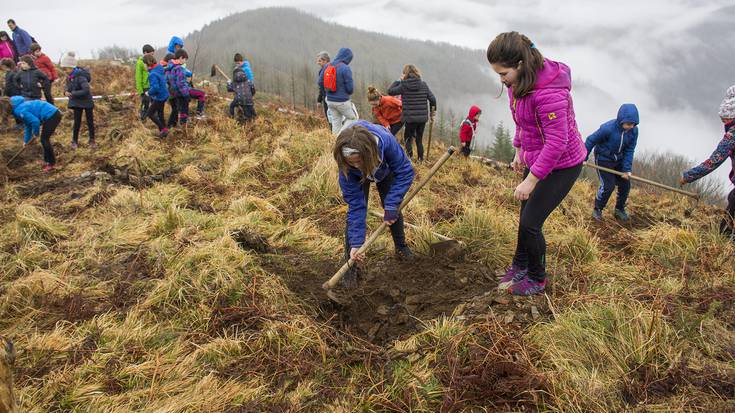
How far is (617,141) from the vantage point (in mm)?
5566

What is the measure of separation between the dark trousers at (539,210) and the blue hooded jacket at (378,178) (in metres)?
1.00

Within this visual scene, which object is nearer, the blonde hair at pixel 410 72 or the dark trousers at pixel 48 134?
the dark trousers at pixel 48 134

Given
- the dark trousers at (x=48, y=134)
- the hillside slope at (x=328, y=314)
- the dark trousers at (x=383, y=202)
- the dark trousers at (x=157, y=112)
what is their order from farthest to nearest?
the dark trousers at (x=157, y=112) → the dark trousers at (x=48, y=134) → the dark trousers at (x=383, y=202) → the hillside slope at (x=328, y=314)

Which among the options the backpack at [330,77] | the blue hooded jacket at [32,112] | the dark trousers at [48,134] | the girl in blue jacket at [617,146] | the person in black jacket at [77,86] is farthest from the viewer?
the person in black jacket at [77,86]

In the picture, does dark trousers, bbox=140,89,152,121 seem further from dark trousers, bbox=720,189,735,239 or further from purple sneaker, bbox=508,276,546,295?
dark trousers, bbox=720,189,735,239

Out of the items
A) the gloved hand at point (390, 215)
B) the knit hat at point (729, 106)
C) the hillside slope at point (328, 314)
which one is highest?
the knit hat at point (729, 106)

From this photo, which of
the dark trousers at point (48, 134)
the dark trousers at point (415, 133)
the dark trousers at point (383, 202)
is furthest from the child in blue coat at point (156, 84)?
the dark trousers at point (383, 202)

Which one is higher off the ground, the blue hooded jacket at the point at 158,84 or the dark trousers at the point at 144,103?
the blue hooded jacket at the point at 158,84

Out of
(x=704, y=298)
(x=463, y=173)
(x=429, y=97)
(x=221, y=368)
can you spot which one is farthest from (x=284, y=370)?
(x=429, y=97)

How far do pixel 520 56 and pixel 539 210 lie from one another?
1.09m

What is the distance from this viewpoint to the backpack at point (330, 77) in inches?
296

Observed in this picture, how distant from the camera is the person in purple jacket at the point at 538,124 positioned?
2572mm

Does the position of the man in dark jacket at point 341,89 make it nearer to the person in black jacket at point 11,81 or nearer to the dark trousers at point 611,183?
the dark trousers at point 611,183

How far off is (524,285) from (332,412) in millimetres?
1804
